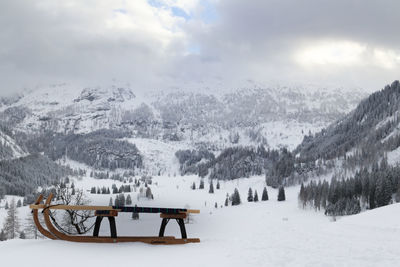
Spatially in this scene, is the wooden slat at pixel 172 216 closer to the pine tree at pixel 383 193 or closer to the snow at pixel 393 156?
the pine tree at pixel 383 193

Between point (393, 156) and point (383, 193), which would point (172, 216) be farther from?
point (393, 156)

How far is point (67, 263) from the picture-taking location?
45.6 feet

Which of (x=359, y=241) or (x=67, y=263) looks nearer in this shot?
(x=67, y=263)

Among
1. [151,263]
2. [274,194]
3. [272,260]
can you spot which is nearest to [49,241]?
[151,263]

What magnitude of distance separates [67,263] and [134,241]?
15.0 ft

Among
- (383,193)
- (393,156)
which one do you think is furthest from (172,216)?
(393,156)

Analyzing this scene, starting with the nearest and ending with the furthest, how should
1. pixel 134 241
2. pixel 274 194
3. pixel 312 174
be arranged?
pixel 134 241
pixel 274 194
pixel 312 174

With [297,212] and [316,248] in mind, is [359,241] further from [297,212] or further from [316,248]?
[297,212]

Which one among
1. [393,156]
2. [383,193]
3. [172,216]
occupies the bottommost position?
[383,193]

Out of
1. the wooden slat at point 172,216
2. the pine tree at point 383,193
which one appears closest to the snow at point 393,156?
the pine tree at point 383,193

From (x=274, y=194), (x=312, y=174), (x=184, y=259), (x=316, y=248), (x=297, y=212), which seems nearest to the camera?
(x=184, y=259)

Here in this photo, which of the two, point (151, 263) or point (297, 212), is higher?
point (151, 263)

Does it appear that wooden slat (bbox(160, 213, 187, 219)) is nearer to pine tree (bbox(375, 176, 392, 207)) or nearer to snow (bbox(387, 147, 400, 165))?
pine tree (bbox(375, 176, 392, 207))

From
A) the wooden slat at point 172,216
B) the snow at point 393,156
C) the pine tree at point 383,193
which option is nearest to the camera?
the wooden slat at point 172,216
